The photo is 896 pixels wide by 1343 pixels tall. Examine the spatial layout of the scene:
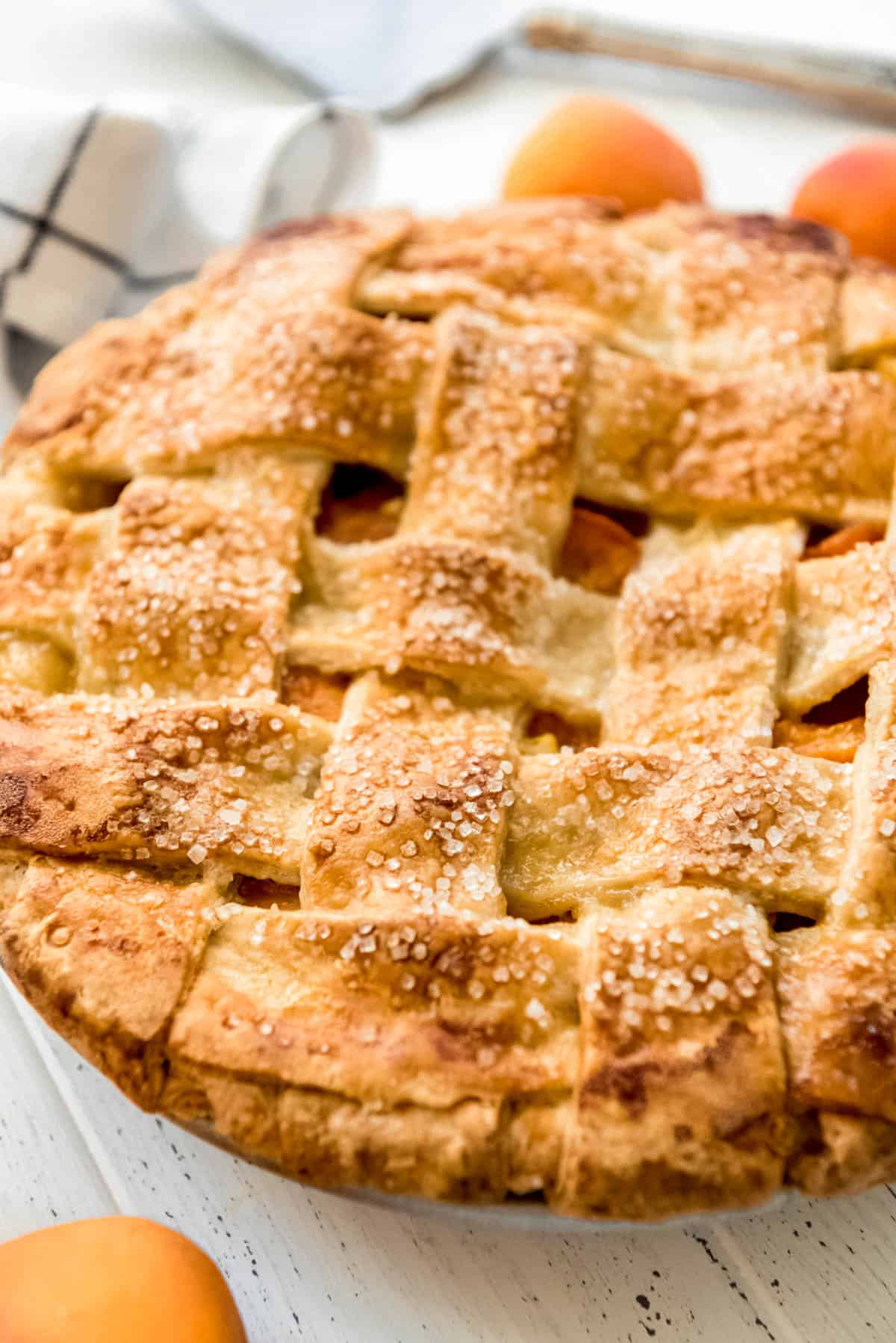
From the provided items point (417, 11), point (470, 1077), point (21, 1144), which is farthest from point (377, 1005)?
point (417, 11)

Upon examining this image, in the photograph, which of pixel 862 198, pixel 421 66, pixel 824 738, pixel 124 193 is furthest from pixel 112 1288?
pixel 421 66

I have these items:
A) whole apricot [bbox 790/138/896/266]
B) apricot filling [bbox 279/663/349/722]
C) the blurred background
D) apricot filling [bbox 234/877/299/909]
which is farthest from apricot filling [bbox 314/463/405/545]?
the blurred background

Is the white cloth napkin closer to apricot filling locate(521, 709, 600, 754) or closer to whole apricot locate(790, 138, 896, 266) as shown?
Answer: whole apricot locate(790, 138, 896, 266)

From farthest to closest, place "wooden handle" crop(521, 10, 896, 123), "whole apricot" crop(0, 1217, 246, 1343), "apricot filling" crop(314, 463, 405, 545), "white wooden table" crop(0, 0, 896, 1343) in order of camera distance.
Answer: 1. "wooden handle" crop(521, 10, 896, 123)
2. "apricot filling" crop(314, 463, 405, 545)
3. "white wooden table" crop(0, 0, 896, 1343)
4. "whole apricot" crop(0, 1217, 246, 1343)

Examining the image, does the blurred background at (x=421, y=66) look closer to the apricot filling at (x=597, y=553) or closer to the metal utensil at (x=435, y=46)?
the metal utensil at (x=435, y=46)

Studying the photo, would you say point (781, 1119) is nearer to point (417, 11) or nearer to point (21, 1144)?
point (21, 1144)

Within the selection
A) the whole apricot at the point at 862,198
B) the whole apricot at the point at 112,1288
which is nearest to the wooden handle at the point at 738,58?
the whole apricot at the point at 862,198

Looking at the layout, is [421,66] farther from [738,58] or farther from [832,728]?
[832,728]
